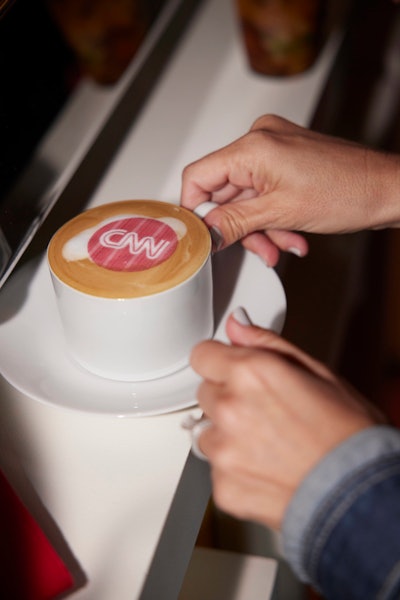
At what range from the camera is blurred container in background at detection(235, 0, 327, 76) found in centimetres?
85

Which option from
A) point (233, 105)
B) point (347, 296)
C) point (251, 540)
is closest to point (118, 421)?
point (251, 540)

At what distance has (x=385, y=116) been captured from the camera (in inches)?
46.8

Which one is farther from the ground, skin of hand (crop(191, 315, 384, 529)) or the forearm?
skin of hand (crop(191, 315, 384, 529))

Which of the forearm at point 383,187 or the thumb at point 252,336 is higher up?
the thumb at point 252,336

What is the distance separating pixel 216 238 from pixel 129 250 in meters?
0.09

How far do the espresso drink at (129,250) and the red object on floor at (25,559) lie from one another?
0.55 feet

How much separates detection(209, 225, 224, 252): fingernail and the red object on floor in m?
A: 0.25

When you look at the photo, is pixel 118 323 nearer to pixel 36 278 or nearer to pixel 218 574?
pixel 36 278

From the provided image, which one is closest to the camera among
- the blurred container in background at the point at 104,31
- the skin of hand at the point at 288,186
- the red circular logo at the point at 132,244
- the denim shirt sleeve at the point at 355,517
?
the denim shirt sleeve at the point at 355,517

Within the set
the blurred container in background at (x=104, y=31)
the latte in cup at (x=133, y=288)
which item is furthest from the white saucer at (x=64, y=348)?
the blurred container in background at (x=104, y=31)

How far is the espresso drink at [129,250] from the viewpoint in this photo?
1.59 ft

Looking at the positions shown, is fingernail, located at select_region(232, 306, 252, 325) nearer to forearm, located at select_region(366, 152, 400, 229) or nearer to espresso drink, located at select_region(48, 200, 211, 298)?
espresso drink, located at select_region(48, 200, 211, 298)

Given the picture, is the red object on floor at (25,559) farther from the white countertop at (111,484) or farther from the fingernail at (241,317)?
the fingernail at (241,317)

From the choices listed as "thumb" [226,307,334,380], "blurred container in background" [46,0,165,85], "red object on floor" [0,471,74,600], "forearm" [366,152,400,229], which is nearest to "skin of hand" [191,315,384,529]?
"thumb" [226,307,334,380]
